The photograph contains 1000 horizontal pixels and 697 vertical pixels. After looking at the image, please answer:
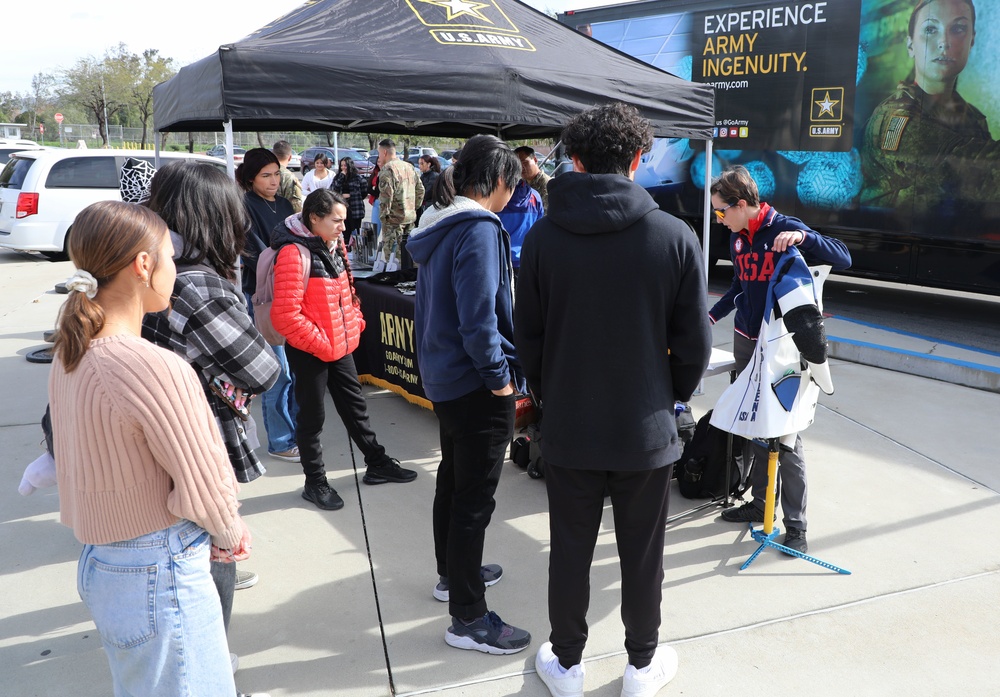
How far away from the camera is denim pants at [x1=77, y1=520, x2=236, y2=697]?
158cm

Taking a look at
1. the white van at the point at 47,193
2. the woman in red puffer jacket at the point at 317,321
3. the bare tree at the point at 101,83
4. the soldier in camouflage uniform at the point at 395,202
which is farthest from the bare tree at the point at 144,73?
the woman in red puffer jacket at the point at 317,321

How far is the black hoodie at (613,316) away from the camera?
6.91 feet

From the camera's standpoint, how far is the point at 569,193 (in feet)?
7.09

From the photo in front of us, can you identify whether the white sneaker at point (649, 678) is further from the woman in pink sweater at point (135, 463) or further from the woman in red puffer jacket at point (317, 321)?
the woman in red puffer jacket at point (317, 321)

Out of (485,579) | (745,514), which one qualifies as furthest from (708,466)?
(485,579)

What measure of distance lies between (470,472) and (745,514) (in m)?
1.73

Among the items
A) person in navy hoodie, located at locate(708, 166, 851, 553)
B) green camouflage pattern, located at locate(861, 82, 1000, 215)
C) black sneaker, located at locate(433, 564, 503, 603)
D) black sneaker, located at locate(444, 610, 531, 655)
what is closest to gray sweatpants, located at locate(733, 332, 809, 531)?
person in navy hoodie, located at locate(708, 166, 851, 553)

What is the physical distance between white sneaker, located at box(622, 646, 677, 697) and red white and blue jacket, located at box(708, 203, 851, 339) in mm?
1435

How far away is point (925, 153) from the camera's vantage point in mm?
7090

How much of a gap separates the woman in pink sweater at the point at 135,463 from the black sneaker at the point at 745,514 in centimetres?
272

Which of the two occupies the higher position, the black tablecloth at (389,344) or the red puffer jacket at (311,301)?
the red puffer jacket at (311,301)

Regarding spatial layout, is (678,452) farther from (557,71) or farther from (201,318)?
(557,71)

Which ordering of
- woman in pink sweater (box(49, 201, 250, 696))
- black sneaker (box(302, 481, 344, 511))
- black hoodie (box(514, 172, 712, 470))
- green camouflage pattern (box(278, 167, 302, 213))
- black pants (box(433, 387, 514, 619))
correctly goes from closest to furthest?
1. woman in pink sweater (box(49, 201, 250, 696))
2. black hoodie (box(514, 172, 712, 470))
3. black pants (box(433, 387, 514, 619))
4. black sneaker (box(302, 481, 344, 511))
5. green camouflage pattern (box(278, 167, 302, 213))

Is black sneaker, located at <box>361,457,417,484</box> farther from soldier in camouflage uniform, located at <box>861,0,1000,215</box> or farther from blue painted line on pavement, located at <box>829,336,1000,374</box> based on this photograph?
soldier in camouflage uniform, located at <box>861,0,1000,215</box>
